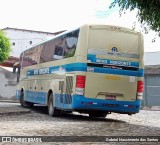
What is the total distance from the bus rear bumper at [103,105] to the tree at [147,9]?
468 centimetres

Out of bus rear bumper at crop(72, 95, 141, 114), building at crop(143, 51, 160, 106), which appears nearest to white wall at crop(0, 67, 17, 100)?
building at crop(143, 51, 160, 106)

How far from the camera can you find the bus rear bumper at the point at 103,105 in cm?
1530

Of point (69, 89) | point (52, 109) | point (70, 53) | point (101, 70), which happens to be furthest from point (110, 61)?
point (52, 109)

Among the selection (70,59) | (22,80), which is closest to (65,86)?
(70,59)

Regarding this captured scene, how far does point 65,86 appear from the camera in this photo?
53.8 ft

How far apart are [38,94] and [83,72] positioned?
18.8 feet

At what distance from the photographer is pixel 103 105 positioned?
1555 cm

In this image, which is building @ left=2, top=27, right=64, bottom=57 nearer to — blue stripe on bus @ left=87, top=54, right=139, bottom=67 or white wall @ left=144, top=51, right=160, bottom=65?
white wall @ left=144, top=51, right=160, bottom=65

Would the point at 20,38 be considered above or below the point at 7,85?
above

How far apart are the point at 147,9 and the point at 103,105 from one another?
5.60m

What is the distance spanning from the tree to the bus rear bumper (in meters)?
4.68

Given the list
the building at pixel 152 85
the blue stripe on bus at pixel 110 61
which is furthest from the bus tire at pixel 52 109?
the building at pixel 152 85

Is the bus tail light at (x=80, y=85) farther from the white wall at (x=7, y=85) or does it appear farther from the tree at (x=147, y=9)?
the white wall at (x=7, y=85)

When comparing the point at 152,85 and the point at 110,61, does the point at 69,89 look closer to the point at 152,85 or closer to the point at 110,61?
the point at 110,61
